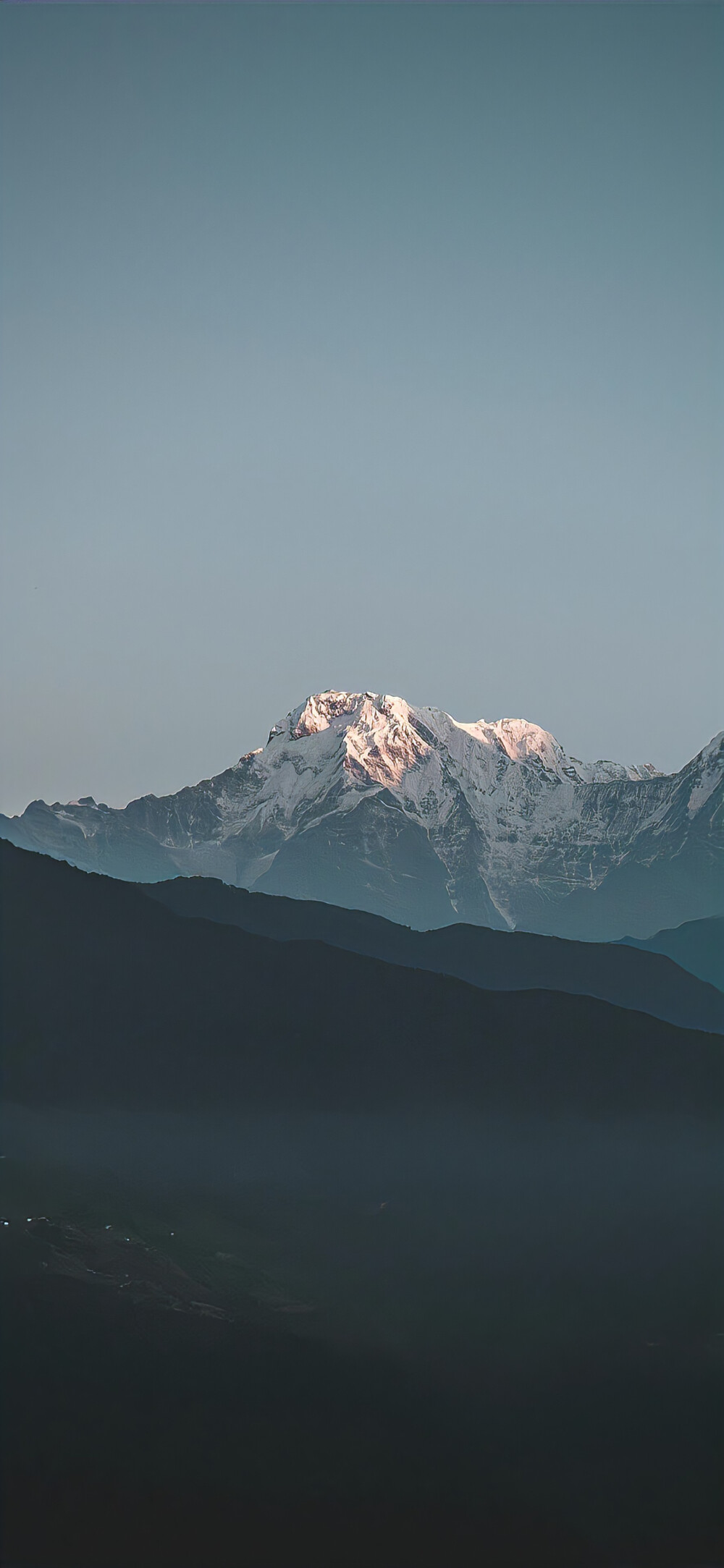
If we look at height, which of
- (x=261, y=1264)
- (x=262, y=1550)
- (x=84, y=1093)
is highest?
(x=84, y=1093)

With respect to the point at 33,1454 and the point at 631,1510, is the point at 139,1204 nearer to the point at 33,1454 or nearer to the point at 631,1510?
the point at 33,1454

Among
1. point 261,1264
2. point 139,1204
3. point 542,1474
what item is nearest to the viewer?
point 542,1474

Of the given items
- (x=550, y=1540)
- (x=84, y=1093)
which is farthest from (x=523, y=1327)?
(x=84, y=1093)

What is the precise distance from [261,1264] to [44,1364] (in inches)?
1516

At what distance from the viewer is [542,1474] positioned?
108 metres

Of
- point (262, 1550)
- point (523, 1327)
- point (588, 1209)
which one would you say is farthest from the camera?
point (588, 1209)

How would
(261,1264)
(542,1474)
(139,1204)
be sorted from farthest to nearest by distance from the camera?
(139,1204), (261,1264), (542,1474)

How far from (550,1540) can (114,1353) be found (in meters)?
43.0

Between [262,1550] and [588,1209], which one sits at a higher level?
[588,1209]

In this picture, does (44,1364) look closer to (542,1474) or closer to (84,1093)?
(542,1474)

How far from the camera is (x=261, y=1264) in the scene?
490ft

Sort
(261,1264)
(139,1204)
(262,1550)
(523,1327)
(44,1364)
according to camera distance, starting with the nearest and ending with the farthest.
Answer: (262,1550), (44,1364), (523,1327), (261,1264), (139,1204)

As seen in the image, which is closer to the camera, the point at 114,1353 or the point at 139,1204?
the point at 114,1353

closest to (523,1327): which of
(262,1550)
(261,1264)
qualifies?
(261,1264)
